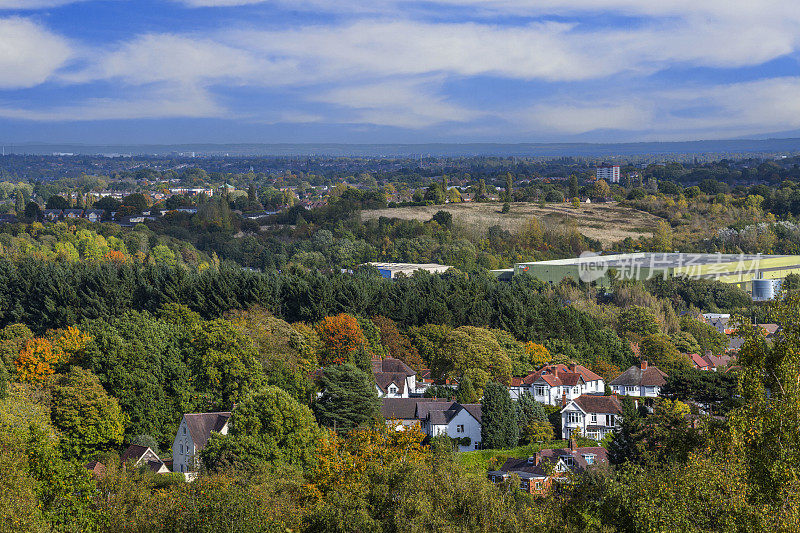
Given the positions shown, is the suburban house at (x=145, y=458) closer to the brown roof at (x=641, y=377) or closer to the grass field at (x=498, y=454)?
the grass field at (x=498, y=454)

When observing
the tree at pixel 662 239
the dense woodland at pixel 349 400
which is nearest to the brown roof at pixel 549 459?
the dense woodland at pixel 349 400

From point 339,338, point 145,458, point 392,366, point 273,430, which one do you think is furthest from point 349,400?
point 392,366

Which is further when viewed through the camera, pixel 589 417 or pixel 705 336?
pixel 705 336

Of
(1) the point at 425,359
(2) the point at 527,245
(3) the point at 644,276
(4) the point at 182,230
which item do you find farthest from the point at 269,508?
(4) the point at 182,230

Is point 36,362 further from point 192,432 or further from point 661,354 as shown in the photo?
point 661,354

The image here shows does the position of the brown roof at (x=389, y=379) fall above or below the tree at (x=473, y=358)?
below

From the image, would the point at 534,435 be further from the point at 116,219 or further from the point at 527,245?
the point at 116,219
